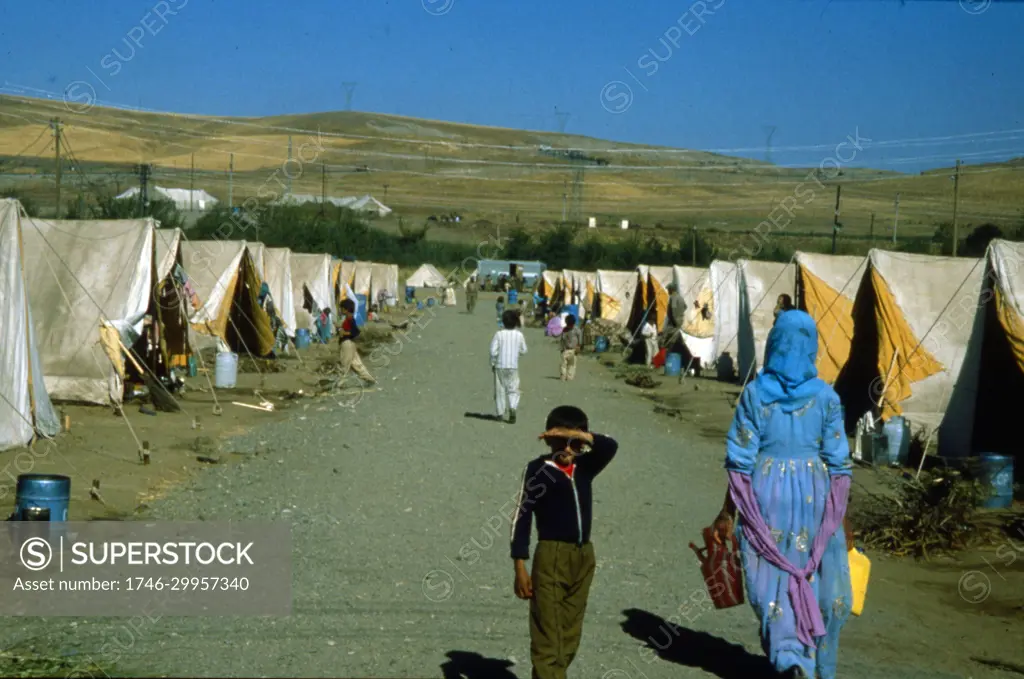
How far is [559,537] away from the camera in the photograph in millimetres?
4723

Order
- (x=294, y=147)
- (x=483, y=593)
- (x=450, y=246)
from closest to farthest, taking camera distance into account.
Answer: (x=483, y=593), (x=450, y=246), (x=294, y=147)

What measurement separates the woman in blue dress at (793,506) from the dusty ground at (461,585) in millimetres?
701

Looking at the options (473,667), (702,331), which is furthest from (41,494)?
(702,331)

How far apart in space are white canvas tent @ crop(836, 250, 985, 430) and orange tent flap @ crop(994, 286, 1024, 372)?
1.24 metres

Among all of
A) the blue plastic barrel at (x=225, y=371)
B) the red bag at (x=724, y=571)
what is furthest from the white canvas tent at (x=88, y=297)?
the red bag at (x=724, y=571)

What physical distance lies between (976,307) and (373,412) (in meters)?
7.96

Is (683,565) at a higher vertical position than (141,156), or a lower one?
lower

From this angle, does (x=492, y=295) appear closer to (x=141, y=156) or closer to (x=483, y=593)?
(x=141, y=156)

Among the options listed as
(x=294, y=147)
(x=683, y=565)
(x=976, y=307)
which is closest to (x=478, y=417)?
(x=976, y=307)

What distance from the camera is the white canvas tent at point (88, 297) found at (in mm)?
15430

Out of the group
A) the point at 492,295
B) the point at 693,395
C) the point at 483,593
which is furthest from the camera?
the point at 492,295

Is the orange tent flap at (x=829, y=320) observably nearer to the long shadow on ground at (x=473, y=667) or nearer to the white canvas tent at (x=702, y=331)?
the white canvas tent at (x=702, y=331)

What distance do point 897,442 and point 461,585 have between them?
25.7 feet

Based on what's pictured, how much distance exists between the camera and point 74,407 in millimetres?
15352
